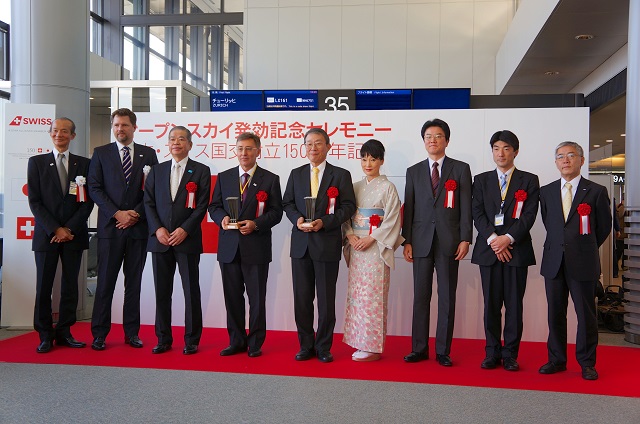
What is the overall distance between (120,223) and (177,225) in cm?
44

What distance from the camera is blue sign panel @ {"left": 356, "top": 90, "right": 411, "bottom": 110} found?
634cm

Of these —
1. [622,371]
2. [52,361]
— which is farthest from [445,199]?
[52,361]

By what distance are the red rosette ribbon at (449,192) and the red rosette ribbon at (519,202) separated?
0.41m

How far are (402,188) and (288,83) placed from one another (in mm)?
7455

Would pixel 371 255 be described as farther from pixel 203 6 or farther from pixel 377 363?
pixel 203 6

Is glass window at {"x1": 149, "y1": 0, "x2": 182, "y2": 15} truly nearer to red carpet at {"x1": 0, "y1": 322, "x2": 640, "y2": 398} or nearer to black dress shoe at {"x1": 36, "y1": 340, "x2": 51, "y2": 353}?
red carpet at {"x1": 0, "y1": 322, "x2": 640, "y2": 398}

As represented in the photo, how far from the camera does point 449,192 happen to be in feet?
13.6

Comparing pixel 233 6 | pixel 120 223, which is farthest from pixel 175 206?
pixel 233 6

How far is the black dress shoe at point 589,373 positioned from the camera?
3764 mm

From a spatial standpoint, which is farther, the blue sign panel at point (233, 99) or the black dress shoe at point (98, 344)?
the blue sign panel at point (233, 99)

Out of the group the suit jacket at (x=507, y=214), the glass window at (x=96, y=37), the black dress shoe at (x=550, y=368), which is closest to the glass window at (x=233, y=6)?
the glass window at (x=96, y=37)

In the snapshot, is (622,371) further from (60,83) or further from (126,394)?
(60,83)

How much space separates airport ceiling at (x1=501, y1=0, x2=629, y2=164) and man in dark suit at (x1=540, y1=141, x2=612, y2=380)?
346cm

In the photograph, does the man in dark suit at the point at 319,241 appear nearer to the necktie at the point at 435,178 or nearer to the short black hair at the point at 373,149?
the short black hair at the point at 373,149
